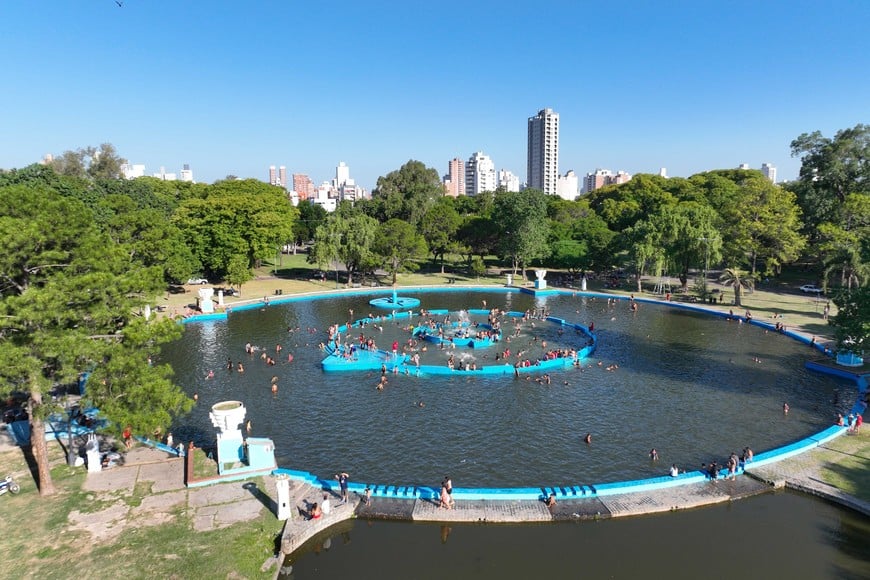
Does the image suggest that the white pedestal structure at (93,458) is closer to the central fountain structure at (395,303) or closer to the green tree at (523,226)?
the central fountain structure at (395,303)

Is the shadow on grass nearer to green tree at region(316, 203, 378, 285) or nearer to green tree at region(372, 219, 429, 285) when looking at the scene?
green tree at region(372, 219, 429, 285)

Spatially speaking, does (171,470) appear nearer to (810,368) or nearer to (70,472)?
(70,472)

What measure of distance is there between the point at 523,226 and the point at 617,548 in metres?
63.5

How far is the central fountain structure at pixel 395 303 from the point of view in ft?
214

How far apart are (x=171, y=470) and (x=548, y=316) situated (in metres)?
43.0

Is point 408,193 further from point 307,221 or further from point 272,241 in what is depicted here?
point 272,241

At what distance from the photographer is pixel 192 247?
2869 inches

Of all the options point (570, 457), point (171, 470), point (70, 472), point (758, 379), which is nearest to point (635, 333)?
point (758, 379)

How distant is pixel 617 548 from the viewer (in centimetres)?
2033

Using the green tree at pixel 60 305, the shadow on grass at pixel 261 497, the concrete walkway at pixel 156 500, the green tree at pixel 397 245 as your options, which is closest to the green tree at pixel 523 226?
the green tree at pixel 397 245

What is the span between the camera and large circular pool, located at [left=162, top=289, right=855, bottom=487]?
2678 centimetres

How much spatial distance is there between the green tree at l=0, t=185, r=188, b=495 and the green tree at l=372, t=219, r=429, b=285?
53955 millimetres

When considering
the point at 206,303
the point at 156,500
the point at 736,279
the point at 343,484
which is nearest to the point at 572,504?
the point at 343,484

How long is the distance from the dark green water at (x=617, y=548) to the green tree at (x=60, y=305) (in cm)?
984
